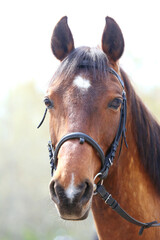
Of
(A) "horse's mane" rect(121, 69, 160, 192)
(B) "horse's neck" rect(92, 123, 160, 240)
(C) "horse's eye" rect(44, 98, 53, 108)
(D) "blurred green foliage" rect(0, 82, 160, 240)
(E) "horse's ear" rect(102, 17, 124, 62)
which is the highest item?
(E) "horse's ear" rect(102, 17, 124, 62)

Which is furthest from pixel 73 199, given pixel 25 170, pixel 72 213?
pixel 25 170

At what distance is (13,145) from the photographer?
133 feet

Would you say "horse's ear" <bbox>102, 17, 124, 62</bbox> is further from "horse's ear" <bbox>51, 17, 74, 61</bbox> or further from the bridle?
"horse's ear" <bbox>51, 17, 74, 61</bbox>

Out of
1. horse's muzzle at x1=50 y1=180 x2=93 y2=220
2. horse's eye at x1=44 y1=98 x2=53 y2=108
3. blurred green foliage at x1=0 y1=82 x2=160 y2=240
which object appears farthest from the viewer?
blurred green foliage at x1=0 y1=82 x2=160 y2=240

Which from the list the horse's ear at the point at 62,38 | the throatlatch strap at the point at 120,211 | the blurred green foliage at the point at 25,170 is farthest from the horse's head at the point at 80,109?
the blurred green foliage at the point at 25,170

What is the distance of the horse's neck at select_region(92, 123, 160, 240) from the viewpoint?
3988mm

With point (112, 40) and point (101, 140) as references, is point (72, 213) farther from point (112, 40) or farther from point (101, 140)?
point (112, 40)

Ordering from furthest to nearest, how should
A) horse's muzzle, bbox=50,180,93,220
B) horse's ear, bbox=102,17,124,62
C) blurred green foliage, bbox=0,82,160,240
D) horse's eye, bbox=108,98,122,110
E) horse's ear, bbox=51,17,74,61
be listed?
blurred green foliage, bbox=0,82,160,240
horse's ear, bbox=51,17,74,61
horse's ear, bbox=102,17,124,62
horse's eye, bbox=108,98,122,110
horse's muzzle, bbox=50,180,93,220

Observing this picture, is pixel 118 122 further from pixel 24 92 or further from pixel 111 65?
pixel 24 92

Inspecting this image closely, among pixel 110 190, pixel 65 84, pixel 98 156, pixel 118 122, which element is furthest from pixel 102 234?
pixel 65 84

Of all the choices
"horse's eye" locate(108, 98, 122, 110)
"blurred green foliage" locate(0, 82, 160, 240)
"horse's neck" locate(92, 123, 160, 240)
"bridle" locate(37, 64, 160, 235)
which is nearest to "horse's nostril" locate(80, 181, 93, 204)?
"bridle" locate(37, 64, 160, 235)

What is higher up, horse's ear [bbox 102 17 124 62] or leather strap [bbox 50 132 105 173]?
horse's ear [bbox 102 17 124 62]

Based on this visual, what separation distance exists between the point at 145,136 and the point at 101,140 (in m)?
0.79

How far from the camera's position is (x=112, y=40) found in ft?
13.8
